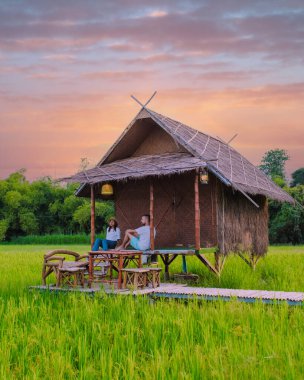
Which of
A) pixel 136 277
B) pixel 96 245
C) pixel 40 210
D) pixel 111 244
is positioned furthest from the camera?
pixel 40 210

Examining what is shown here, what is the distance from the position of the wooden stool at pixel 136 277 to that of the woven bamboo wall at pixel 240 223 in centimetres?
257

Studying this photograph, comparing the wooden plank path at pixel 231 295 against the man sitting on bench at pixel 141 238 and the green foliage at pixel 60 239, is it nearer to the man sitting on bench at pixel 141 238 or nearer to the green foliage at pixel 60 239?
the man sitting on bench at pixel 141 238

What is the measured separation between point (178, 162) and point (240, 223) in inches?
111

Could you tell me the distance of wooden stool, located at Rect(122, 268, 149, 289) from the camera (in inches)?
324

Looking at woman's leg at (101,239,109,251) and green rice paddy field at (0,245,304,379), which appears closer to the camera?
green rice paddy field at (0,245,304,379)

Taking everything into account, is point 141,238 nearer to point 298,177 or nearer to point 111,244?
point 111,244

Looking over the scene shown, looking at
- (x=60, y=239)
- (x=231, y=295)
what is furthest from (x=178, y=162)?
(x=60, y=239)

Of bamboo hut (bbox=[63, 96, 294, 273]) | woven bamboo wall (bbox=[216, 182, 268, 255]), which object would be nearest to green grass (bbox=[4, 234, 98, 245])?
woven bamboo wall (bbox=[216, 182, 268, 255])

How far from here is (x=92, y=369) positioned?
14.7 feet

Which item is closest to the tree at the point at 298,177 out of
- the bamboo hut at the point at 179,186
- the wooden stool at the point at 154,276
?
the bamboo hut at the point at 179,186

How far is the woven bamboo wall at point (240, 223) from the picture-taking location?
11.0m

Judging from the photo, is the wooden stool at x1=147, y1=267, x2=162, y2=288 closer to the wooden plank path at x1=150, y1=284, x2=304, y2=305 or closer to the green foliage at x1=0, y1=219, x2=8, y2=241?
the wooden plank path at x1=150, y1=284, x2=304, y2=305

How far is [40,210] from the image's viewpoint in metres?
43.1

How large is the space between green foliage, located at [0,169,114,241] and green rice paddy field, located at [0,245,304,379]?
3182cm
